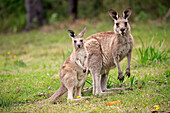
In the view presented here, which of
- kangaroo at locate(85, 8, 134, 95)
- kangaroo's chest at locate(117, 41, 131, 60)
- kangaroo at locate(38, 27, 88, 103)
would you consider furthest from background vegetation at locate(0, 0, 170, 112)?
kangaroo's chest at locate(117, 41, 131, 60)

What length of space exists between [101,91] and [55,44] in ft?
20.8

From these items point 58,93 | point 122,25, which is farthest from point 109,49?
point 58,93

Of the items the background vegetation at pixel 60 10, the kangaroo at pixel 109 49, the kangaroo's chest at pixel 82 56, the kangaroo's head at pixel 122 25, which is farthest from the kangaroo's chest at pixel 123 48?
the background vegetation at pixel 60 10

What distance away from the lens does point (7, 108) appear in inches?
154

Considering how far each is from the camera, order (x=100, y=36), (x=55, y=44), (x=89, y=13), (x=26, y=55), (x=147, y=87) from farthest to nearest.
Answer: (x=89, y=13)
(x=55, y=44)
(x=26, y=55)
(x=100, y=36)
(x=147, y=87)

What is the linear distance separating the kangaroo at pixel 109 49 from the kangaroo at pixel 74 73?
145 mm

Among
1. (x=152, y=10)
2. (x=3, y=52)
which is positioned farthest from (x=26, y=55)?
(x=152, y=10)

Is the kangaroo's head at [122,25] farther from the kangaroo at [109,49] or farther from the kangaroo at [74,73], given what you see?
the kangaroo at [74,73]

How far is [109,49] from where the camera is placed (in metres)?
4.38

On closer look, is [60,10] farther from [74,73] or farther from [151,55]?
[74,73]

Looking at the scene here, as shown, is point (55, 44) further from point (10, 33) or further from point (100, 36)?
point (100, 36)

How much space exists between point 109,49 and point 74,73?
0.79m

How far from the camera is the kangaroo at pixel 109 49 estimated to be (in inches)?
167

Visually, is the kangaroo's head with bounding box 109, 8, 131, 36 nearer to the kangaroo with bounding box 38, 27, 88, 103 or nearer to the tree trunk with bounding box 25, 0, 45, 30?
the kangaroo with bounding box 38, 27, 88, 103
